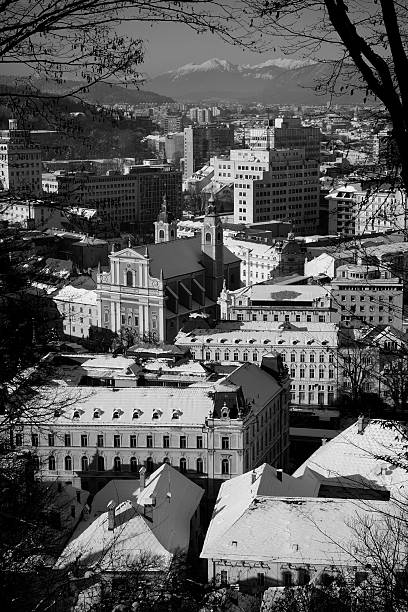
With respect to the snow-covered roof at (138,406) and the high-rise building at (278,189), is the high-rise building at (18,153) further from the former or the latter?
the high-rise building at (278,189)

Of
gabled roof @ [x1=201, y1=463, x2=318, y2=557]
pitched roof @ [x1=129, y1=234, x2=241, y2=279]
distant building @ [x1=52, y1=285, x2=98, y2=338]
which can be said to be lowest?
distant building @ [x1=52, y1=285, x2=98, y2=338]

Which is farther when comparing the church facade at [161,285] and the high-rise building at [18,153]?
the church facade at [161,285]

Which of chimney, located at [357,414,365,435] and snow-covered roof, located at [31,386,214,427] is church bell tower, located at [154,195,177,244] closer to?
snow-covered roof, located at [31,386,214,427]

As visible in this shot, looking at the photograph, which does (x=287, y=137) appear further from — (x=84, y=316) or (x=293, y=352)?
(x=293, y=352)

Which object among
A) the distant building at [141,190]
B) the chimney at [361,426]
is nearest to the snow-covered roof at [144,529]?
the chimney at [361,426]

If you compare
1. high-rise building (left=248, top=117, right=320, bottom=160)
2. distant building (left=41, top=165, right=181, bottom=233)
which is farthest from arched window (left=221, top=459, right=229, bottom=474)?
high-rise building (left=248, top=117, right=320, bottom=160)

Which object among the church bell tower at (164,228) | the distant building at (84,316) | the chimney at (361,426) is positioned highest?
the church bell tower at (164,228)

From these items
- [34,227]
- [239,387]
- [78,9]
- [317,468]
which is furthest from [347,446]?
[78,9]
